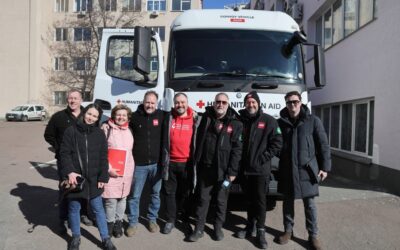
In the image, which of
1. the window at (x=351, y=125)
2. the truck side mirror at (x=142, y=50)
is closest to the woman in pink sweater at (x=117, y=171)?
the truck side mirror at (x=142, y=50)

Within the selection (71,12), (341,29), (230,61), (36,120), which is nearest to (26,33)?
(71,12)

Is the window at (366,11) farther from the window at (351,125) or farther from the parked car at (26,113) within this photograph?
the parked car at (26,113)

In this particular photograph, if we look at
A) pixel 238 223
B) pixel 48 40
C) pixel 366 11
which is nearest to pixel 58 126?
pixel 238 223

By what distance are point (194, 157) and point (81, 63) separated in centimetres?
3844

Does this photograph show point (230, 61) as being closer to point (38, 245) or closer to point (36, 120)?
point (38, 245)

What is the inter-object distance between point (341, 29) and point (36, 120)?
35054 millimetres

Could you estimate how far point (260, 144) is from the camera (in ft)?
17.1

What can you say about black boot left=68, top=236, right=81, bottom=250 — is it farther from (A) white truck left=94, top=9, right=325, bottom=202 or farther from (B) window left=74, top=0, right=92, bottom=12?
(B) window left=74, top=0, right=92, bottom=12

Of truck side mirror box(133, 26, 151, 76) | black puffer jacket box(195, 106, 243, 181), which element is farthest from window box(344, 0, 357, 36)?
black puffer jacket box(195, 106, 243, 181)

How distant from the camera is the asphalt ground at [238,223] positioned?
5273 millimetres

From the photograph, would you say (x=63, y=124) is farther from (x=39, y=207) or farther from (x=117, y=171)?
(x=39, y=207)

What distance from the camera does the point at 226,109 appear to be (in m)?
5.27

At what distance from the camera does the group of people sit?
499cm

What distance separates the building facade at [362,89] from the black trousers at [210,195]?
4049 mm
